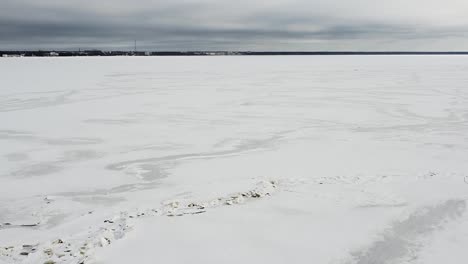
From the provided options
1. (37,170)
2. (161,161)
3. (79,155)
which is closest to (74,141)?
(79,155)

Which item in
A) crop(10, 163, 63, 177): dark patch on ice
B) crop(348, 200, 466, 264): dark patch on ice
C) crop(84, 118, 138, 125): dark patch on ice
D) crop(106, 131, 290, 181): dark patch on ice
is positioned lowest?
crop(348, 200, 466, 264): dark patch on ice

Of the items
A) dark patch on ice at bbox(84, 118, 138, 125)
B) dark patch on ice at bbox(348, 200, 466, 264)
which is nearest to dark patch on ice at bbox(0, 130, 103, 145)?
dark patch on ice at bbox(84, 118, 138, 125)

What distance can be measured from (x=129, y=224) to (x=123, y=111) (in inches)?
304

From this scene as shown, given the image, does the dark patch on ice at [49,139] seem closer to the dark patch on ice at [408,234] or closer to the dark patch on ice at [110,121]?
the dark patch on ice at [110,121]

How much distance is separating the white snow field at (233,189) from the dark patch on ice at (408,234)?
2 cm

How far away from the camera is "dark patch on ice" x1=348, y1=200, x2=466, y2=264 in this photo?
135 inches

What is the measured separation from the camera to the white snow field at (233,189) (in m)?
3.56

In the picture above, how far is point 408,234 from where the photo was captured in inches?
150

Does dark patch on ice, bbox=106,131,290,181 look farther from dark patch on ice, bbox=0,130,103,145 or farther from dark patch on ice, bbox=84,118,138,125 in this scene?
dark patch on ice, bbox=84,118,138,125

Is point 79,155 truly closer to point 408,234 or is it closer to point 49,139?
point 49,139

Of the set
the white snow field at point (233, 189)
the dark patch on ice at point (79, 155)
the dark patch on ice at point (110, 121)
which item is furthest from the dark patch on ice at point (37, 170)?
the dark patch on ice at point (110, 121)

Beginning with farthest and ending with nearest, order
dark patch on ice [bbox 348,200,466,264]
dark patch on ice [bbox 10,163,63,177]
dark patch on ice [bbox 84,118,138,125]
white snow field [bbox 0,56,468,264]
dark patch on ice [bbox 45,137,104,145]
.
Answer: dark patch on ice [bbox 84,118,138,125] → dark patch on ice [bbox 45,137,104,145] → dark patch on ice [bbox 10,163,63,177] → white snow field [bbox 0,56,468,264] → dark patch on ice [bbox 348,200,466,264]

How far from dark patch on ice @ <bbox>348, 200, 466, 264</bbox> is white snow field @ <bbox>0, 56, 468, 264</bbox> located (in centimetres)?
2

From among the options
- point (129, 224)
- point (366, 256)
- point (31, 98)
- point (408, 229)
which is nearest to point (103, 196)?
point (129, 224)
